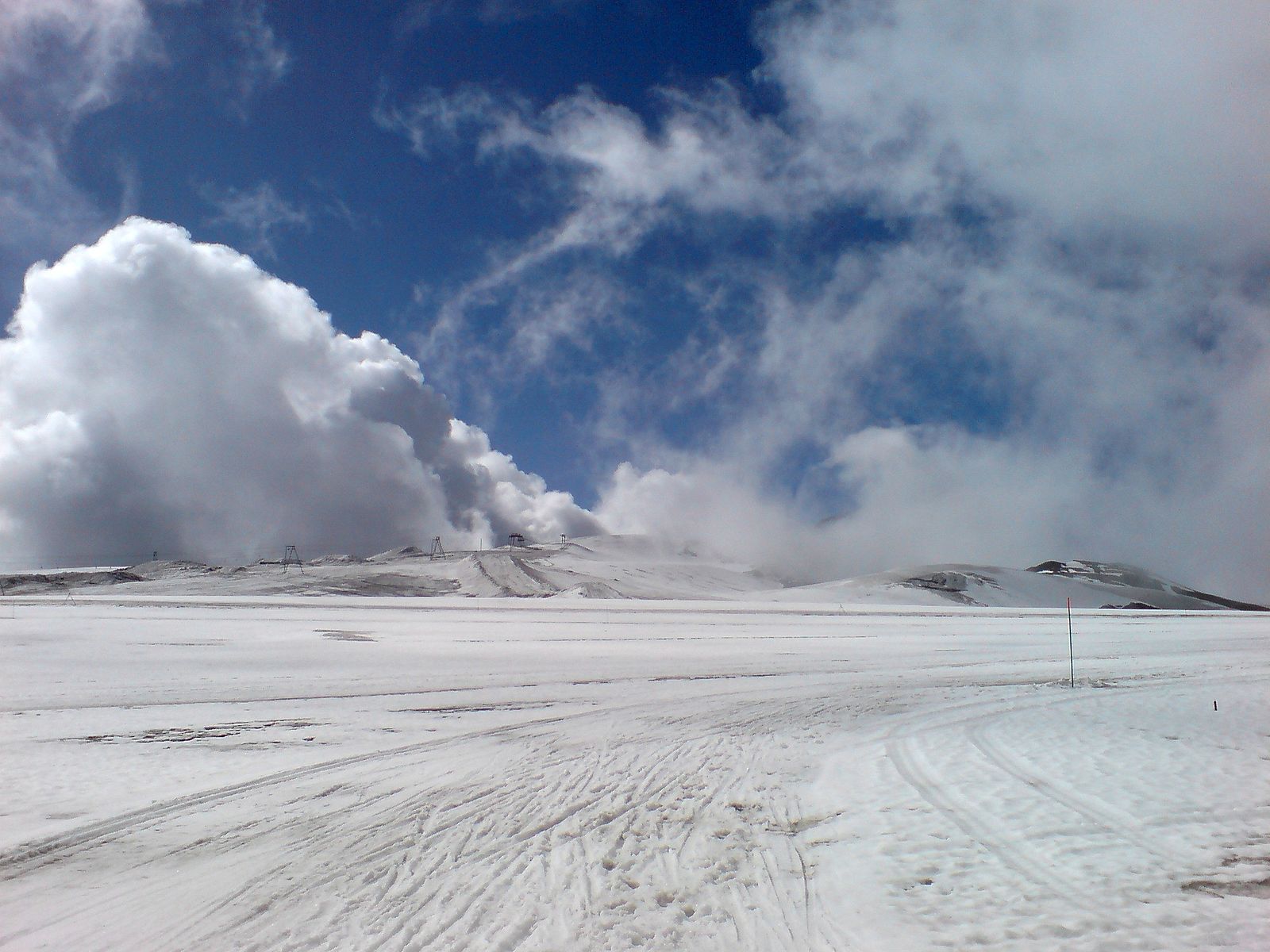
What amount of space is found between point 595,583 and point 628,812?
87.8 m

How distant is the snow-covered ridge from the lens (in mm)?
90062

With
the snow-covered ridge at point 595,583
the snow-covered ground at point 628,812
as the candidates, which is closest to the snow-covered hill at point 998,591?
the snow-covered ridge at point 595,583

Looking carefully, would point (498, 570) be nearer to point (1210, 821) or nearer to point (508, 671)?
point (508, 671)

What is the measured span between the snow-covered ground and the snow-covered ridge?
63.6m

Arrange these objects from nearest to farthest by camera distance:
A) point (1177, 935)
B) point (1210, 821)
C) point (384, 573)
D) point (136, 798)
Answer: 1. point (1177, 935)
2. point (1210, 821)
3. point (136, 798)
4. point (384, 573)

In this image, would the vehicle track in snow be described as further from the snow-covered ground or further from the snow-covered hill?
the snow-covered hill

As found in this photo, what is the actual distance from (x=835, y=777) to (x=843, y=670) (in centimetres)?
1225

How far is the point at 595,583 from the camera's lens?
9481 cm

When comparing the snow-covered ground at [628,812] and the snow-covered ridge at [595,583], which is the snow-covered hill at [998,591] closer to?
the snow-covered ridge at [595,583]

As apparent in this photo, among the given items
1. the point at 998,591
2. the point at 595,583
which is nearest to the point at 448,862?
the point at 595,583

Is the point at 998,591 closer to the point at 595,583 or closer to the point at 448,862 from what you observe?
the point at 595,583

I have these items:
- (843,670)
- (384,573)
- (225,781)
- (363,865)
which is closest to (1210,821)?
(363,865)

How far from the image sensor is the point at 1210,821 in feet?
24.6

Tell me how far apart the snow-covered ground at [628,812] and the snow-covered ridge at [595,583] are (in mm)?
63583
